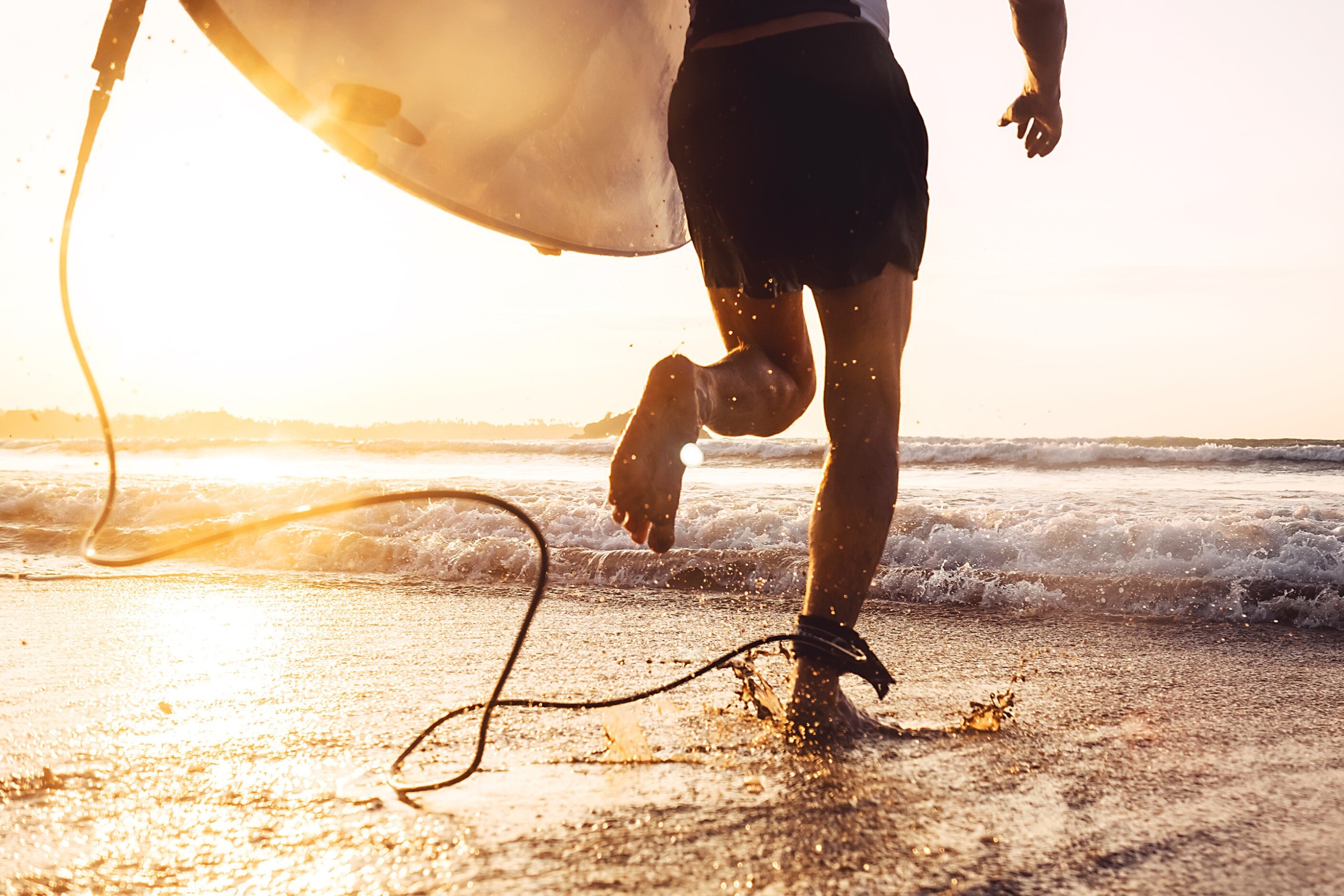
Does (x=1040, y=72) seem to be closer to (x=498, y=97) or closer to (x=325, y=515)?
(x=498, y=97)

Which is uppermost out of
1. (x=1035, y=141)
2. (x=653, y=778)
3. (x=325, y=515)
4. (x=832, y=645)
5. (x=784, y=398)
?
(x=1035, y=141)

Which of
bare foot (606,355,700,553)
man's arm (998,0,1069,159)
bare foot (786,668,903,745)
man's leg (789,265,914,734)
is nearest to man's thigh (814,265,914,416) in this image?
man's leg (789,265,914,734)

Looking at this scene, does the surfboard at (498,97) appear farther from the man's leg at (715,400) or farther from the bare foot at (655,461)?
the bare foot at (655,461)

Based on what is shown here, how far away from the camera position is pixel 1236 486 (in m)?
6.72

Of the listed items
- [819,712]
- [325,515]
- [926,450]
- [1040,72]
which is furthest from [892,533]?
[926,450]

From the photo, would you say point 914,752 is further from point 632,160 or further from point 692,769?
point 632,160

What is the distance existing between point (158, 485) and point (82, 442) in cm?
1041

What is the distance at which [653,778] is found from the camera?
1081 millimetres

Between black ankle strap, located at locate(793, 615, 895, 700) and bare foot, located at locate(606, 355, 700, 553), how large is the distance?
245 mm

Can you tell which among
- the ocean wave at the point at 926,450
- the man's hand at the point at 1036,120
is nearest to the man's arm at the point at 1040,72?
the man's hand at the point at 1036,120

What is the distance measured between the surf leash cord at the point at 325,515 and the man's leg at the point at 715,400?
0.14 m

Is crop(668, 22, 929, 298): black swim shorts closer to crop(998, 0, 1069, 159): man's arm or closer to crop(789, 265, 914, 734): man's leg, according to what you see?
crop(789, 265, 914, 734): man's leg

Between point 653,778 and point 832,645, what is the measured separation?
0.31m

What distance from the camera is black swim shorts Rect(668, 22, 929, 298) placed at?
127 centimetres
